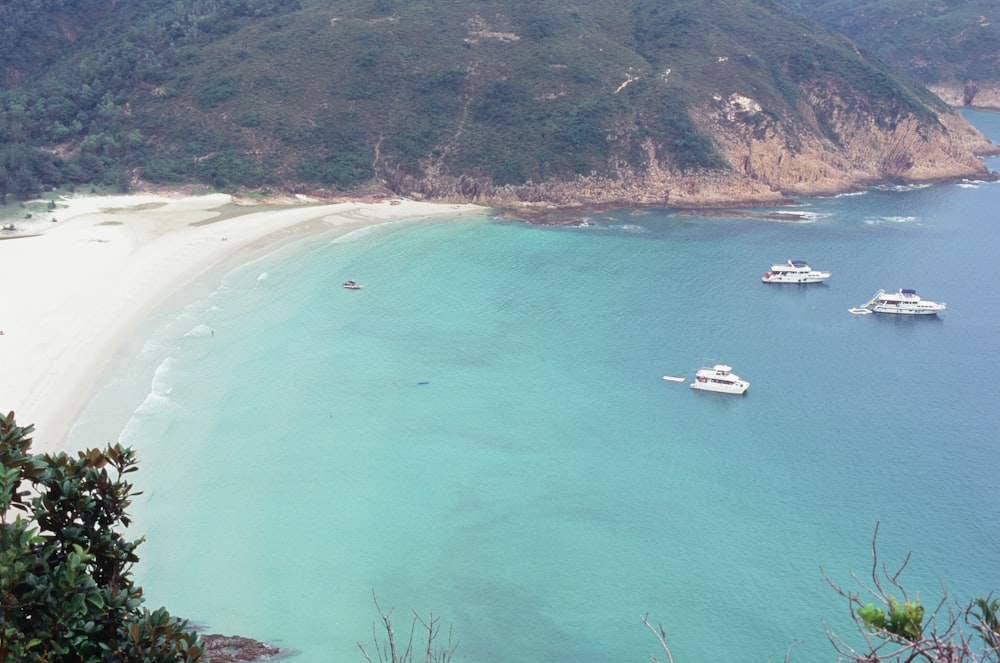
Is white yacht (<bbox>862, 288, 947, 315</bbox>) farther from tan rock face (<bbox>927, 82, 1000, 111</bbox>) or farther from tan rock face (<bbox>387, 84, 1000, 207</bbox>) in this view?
tan rock face (<bbox>927, 82, 1000, 111</bbox>)

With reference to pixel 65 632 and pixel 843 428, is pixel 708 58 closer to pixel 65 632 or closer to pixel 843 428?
pixel 843 428

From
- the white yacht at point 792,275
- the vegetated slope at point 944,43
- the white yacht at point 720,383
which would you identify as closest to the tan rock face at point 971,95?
the vegetated slope at point 944,43

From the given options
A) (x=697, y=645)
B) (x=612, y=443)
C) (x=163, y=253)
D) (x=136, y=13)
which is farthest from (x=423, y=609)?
(x=136, y=13)

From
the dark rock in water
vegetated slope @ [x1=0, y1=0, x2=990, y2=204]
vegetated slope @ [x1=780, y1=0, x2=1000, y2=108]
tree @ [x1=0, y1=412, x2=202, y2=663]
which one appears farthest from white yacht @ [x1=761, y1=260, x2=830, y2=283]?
vegetated slope @ [x1=780, y1=0, x2=1000, y2=108]

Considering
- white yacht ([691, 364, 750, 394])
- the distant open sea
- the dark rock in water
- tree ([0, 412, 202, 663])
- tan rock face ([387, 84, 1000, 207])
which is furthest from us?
tan rock face ([387, 84, 1000, 207])

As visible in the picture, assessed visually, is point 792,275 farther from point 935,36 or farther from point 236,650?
point 935,36

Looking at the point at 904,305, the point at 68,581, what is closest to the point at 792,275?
the point at 904,305
